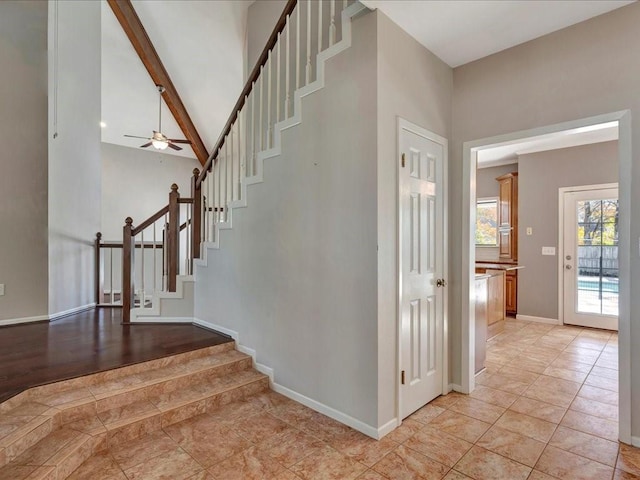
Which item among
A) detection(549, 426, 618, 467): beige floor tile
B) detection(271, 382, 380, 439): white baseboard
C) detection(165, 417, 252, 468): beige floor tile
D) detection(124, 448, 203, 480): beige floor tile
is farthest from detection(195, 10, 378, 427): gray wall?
detection(549, 426, 618, 467): beige floor tile

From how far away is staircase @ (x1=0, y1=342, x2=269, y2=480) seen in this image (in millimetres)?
1863

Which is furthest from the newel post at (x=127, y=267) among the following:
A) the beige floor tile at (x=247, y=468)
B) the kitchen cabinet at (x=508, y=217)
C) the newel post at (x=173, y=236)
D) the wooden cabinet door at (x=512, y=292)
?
the kitchen cabinet at (x=508, y=217)

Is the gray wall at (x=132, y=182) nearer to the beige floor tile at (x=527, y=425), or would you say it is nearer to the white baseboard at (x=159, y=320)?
the white baseboard at (x=159, y=320)

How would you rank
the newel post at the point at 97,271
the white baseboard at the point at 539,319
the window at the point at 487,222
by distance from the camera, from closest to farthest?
the newel post at the point at 97,271 < the white baseboard at the point at 539,319 < the window at the point at 487,222

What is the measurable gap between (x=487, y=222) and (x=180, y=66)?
7.03m

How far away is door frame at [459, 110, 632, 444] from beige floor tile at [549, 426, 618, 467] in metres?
0.16

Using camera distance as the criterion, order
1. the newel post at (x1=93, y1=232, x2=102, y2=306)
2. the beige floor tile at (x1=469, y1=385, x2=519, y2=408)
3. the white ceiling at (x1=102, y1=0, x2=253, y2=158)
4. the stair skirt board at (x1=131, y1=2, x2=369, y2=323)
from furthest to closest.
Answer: the white ceiling at (x1=102, y1=0, x2=253, y2=158) < the newel post at (x1=93, y1=232, x2=102, y2=306) < the beige floor tile at (x1=469, y1=385, x2=519, y2=408) < the stair skirt board at (x1=131, y1=2, x2=369, y2=323)

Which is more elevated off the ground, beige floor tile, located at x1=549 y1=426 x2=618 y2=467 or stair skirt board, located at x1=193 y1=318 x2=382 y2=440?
stair skirt board, located at x1=193 y1=318 x2=382 y2=440

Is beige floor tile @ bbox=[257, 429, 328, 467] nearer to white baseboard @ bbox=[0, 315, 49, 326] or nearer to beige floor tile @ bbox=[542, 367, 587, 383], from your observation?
beige floor tile @ bbox=[542, 367, 587, 383]

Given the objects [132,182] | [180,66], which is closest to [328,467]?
[180,66]

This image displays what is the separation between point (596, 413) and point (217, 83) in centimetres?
729

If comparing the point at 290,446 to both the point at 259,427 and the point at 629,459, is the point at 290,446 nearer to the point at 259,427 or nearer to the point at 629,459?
the point at 259,427

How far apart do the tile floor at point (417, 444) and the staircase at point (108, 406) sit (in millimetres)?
98

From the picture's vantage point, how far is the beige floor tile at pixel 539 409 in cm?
255
